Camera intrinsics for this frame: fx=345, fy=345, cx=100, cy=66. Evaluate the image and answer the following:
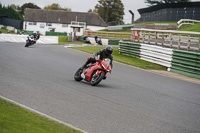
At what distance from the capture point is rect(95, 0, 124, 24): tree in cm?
10188

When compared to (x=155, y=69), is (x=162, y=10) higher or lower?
higher

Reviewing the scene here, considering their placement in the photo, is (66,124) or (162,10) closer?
(66,124)

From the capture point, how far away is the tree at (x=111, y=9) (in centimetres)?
10188

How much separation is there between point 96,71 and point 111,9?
93.4 m

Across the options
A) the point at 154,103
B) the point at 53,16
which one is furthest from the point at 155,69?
the point at 53,16

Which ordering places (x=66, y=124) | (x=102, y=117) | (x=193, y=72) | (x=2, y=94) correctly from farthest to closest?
(x=193, y=72)
(x=2, y=94)
(x=102, y=117)
(x=66, y=124)

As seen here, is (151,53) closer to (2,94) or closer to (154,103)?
(154,103)

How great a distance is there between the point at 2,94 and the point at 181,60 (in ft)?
39.2

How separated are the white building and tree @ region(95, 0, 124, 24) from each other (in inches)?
283

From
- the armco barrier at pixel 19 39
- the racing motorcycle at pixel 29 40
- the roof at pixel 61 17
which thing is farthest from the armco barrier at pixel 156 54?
the roof at pixel 61 17

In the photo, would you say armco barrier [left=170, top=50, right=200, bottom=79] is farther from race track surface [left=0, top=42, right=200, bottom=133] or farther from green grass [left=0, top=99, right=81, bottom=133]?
green grass [left=0, top=99, right=81, bottom=133]

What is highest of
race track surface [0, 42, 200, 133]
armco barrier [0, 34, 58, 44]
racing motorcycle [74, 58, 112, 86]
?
armco barrier [0, 34, 58, 44]

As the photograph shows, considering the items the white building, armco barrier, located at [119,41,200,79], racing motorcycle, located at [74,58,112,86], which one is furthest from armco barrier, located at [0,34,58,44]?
the white building

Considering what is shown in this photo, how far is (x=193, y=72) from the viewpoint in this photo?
16984 mm
